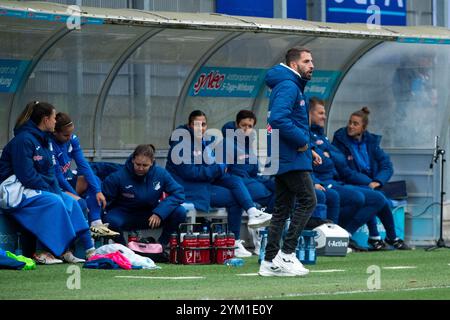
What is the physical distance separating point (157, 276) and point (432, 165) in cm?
616

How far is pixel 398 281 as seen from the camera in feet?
34.4

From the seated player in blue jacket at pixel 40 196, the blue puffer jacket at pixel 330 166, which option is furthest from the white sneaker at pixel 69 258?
the blue puffer jacket at pixel 330 166

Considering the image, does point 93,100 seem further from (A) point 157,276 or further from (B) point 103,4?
(A) point 157,276

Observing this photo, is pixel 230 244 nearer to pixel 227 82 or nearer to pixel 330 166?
pixel 330 166

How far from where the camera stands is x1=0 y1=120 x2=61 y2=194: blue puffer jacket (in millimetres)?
12469

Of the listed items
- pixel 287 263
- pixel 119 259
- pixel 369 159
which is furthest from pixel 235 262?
pixel 369 159

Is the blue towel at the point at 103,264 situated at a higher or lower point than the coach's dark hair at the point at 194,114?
lower

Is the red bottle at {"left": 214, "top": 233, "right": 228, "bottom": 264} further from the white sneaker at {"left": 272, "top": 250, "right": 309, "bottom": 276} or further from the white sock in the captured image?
the white sneaker at {"left": 272, "top": 250, "right": 309, "bottom": 276}

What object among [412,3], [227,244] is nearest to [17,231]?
[227,244]

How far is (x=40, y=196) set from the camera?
12500 mm

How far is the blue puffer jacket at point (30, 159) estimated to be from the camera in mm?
12469

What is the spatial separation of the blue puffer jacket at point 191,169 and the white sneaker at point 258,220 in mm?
494

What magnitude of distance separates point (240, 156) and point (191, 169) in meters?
0.88

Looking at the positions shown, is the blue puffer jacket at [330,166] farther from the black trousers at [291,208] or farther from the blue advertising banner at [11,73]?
the black trousers at [291,208]
